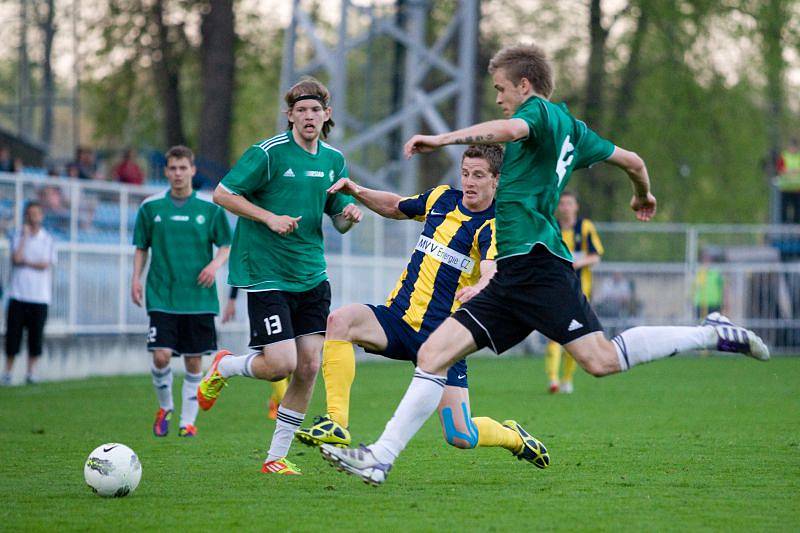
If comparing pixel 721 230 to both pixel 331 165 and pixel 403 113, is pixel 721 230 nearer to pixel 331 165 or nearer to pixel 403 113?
pixel 403 113

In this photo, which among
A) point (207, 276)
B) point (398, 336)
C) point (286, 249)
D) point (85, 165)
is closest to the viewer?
point (398, 336)

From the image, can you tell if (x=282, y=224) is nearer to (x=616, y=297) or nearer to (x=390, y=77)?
(x=390, y=77)

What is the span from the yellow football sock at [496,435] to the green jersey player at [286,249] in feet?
3.77

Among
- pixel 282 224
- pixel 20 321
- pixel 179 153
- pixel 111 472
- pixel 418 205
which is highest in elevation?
pixel 179 153

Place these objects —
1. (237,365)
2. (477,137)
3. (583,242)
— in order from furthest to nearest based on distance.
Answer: (583,242) → (237,365) → (477,137)

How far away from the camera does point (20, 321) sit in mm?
16250

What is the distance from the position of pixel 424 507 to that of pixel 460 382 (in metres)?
1.43

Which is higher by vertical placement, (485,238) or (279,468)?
(485,238)

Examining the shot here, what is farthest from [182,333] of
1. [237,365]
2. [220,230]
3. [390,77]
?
[390,77]

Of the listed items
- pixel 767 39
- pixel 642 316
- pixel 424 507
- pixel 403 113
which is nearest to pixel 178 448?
pixel 424 507

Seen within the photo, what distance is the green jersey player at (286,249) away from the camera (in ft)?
26.5

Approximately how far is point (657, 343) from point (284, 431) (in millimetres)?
2466

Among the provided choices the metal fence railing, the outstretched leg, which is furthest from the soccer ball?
the metal fence railing

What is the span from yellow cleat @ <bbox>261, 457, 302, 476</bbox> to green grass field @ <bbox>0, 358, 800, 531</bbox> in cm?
10
